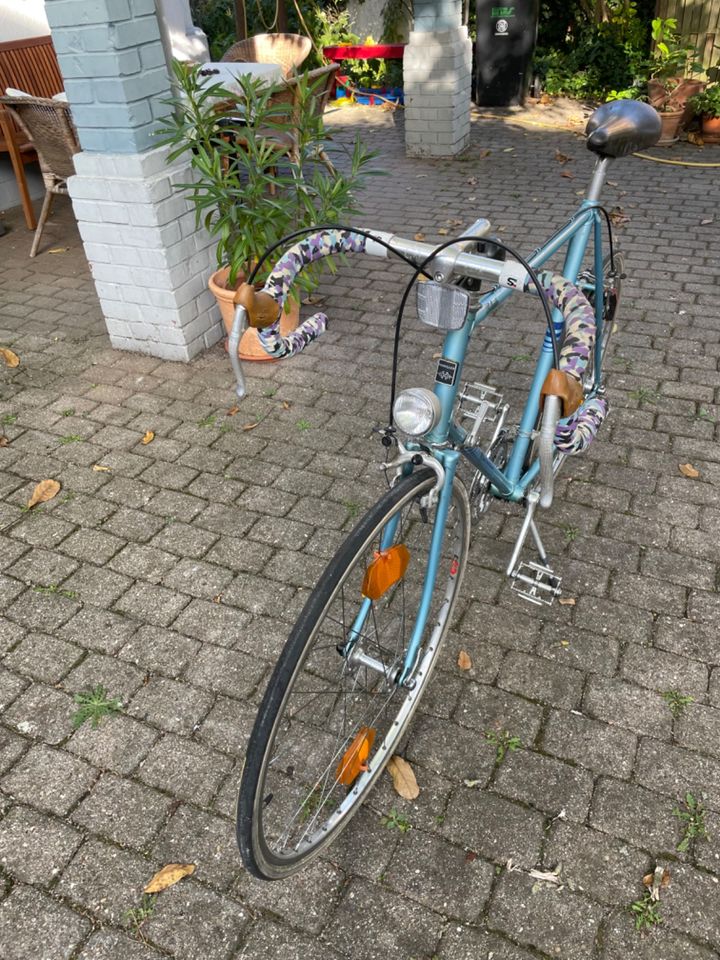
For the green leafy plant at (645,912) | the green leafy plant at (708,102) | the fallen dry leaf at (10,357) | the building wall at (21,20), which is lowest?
the green leafy plant at (645,912)

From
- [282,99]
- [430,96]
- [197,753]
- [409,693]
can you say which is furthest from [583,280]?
[430,96]

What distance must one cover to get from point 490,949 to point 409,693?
0.75m

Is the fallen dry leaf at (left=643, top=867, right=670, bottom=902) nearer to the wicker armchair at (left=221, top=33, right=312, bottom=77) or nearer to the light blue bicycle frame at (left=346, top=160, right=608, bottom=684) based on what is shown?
the light blue bicycle frame at (left=346, top=160, right=608, bottom=684)

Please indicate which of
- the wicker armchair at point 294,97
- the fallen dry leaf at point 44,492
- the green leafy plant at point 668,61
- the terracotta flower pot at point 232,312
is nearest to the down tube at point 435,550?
the fallen dry leaf at point 44,492

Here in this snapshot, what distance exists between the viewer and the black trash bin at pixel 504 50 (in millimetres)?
9203

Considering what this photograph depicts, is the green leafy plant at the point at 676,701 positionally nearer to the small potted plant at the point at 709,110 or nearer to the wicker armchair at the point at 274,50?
the wicker armchair at the point at 274,50

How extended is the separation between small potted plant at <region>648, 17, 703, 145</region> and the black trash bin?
1.47 metres

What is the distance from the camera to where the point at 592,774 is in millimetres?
2455

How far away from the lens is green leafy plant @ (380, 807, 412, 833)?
234 centimetres

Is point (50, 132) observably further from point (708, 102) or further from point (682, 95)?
point (708, 102)

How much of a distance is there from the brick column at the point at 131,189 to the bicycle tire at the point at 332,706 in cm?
249

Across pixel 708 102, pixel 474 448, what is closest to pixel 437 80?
pixel 708 102

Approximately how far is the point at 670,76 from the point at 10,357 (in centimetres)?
816

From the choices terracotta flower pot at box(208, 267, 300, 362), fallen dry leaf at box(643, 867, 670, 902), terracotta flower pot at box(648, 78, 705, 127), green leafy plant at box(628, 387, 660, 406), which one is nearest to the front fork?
fallen dry leaf at box(643, 867, 670, 902)
